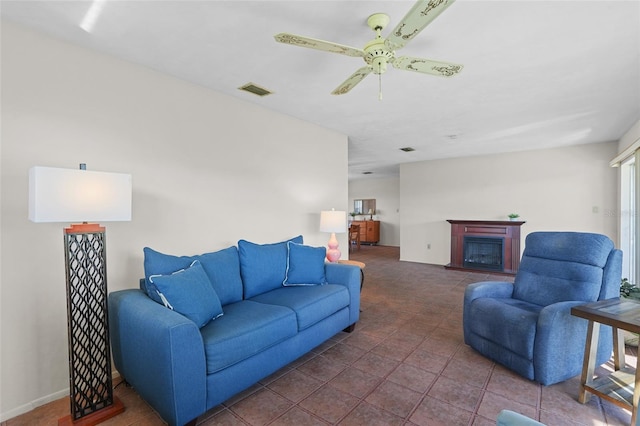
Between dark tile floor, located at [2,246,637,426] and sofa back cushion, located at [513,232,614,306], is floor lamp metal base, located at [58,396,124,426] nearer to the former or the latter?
dark tile floor, located at [2,246,637,426]

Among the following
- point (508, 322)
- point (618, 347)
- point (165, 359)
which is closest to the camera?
point (165, 359)

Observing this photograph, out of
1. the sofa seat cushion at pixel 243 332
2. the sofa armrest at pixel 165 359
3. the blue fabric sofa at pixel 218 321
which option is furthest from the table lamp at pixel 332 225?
the sofa armrest at pixel 165 359

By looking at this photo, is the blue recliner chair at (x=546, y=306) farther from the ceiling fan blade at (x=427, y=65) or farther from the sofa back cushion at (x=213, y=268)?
the sofa back cushion at (x=213, y=268)

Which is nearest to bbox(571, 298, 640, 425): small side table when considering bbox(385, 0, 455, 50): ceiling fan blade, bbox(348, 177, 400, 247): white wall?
bbox(385, 0, 455, 50): ceiling fan blade

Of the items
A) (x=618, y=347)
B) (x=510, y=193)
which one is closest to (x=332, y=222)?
(x=618, y=347)

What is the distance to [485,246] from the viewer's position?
616 cm

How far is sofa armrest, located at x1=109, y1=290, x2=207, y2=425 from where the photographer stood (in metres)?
1.59

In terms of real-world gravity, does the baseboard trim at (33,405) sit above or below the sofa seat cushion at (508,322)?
below

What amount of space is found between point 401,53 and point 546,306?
7.53 ft

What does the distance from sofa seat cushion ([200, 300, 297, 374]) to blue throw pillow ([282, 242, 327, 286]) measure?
609 mm

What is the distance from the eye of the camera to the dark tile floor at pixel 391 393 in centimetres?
180

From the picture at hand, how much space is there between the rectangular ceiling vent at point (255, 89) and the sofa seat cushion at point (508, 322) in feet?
9.29

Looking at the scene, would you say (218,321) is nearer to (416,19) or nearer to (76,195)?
(76,195)

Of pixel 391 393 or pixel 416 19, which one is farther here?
pixel 391 393
